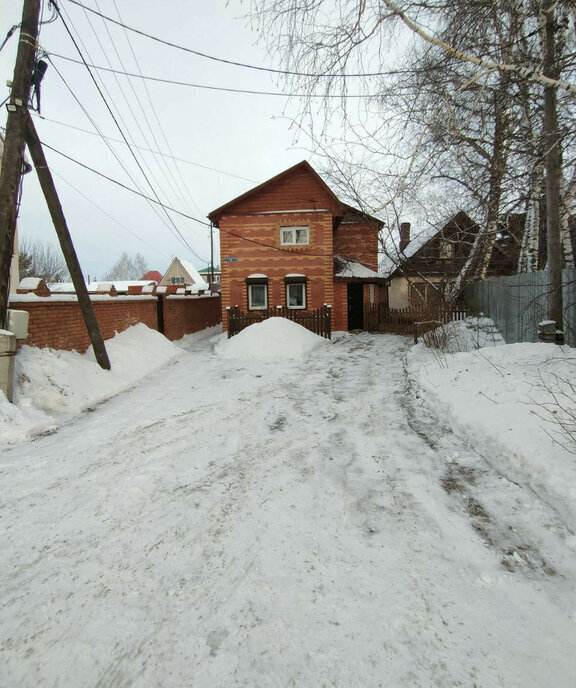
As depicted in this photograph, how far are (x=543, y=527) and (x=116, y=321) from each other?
940 cm

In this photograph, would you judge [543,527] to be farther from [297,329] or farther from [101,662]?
[297,329]

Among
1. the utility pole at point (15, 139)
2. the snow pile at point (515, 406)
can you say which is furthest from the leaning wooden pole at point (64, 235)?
the snow pile at point (515, 406)

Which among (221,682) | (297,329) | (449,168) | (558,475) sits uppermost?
(449,168)

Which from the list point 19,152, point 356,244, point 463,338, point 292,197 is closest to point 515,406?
point 463,338

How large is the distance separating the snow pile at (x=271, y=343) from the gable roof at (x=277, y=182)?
7533mm

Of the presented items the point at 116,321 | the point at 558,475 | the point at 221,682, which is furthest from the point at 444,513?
the point at 116,321

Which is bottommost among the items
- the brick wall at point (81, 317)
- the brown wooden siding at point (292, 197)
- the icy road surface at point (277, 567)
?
the icy road surface at point (277, 567)

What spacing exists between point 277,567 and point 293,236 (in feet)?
53.9

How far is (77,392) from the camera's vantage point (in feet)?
20.1

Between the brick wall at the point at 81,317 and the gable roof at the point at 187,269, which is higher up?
the gable roof at the point at 187,269

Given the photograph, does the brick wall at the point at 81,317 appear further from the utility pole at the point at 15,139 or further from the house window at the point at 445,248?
the house window at the point at 445,248

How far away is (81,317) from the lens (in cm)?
762

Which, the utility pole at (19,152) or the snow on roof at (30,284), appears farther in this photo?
the snow on roof at (30,284)

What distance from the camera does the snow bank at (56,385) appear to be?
476 centimetres
